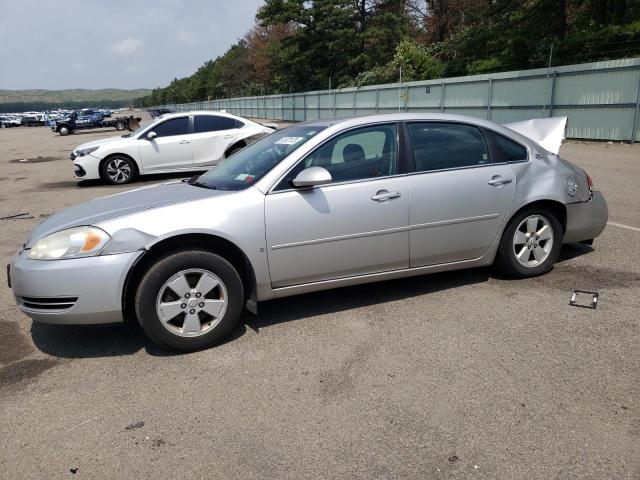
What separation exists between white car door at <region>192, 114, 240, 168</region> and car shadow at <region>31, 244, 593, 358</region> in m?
8.08

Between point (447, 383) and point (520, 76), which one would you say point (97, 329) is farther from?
point (520, 76)

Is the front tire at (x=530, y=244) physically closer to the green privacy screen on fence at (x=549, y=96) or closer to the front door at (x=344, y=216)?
the front door at (x=344, y=216)

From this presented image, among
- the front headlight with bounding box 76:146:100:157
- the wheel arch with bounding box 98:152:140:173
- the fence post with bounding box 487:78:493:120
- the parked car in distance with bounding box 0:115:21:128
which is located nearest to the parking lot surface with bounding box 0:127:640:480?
the wheel arch with bounding box 98:152:140:173

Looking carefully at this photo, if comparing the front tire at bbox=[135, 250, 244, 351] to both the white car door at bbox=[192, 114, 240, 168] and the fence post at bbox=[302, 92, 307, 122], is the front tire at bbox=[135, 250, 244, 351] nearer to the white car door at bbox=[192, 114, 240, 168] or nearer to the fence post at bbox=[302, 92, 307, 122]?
the white car door at bbox=[192, 114, 240, 168]

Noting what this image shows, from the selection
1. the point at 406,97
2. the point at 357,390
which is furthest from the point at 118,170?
the point at 406,97

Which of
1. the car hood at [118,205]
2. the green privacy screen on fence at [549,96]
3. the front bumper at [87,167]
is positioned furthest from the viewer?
the green privacy screen on fence at [549,96]

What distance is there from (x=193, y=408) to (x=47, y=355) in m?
1.41

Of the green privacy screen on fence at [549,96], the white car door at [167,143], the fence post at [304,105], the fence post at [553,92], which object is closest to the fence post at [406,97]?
the green privacy screen on fence at [549,96]

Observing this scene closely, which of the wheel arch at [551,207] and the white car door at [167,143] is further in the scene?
the white car door at [167,143]

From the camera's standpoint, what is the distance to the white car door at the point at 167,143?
11.9m

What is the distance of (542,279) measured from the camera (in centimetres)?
482

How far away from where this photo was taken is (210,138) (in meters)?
12.1

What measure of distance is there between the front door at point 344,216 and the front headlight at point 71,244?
1.12 meters

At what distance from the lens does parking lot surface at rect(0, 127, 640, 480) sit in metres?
2.55
